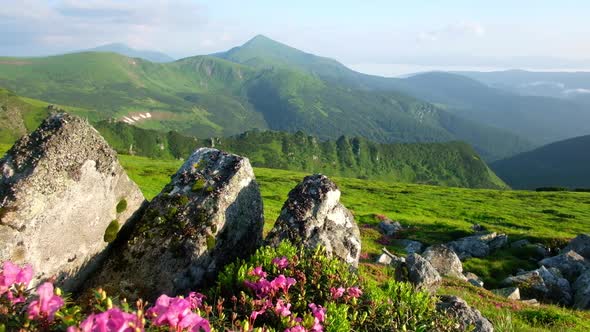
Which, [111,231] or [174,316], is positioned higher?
[174,316]

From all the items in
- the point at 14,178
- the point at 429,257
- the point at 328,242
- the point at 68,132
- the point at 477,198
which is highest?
the point at 68,132

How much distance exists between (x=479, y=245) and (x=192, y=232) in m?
38.9

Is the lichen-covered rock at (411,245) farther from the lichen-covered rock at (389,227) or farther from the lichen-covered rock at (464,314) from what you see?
the lichen-covered rock at (464,314)

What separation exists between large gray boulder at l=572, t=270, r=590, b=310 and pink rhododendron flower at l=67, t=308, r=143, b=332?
31.0m

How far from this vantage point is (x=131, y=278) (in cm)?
1298

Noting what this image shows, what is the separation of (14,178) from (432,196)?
350 ft

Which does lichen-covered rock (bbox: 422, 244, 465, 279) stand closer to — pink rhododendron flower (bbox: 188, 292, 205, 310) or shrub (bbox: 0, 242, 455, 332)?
shrub (bbox: 0, 242, 455, 332)

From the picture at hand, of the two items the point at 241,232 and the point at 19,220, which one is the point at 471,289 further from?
the point at 19,220

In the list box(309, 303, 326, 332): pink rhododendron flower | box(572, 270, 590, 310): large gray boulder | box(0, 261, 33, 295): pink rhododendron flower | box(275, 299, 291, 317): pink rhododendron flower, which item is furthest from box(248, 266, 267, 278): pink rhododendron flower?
box(572, 270, 590, 310): large gray boulder

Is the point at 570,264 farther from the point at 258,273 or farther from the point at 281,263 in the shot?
the point at 258,273

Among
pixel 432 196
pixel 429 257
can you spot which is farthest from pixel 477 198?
pixel 429 257

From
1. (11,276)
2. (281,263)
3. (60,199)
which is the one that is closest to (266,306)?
(281,263)

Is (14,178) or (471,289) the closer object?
(14,178)

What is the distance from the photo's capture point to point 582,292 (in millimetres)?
28312
